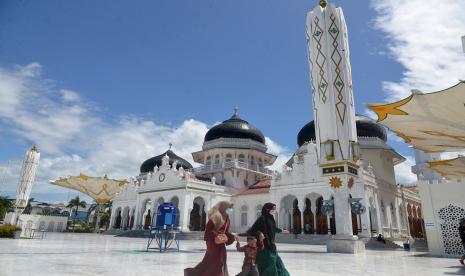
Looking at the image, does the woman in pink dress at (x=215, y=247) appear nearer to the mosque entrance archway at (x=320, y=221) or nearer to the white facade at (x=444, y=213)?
the white facade at (x=444, y=213)

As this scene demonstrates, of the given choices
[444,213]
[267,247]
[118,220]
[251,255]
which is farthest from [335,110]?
[118,220]

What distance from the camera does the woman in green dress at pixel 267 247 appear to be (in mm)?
4559

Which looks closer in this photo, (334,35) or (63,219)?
(334,35)

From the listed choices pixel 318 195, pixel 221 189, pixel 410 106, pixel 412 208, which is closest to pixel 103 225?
pixel 221 189

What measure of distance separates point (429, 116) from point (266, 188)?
2217 centimetres

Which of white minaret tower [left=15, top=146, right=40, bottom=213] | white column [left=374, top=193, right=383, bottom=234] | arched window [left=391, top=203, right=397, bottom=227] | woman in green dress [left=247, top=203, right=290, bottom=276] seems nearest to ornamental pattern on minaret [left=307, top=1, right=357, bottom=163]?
woman in green dress [left=247, top=203, right=290, bottom=276]

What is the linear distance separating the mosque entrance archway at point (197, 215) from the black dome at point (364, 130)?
13.3 meters

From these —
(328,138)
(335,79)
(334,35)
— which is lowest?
(328,138)

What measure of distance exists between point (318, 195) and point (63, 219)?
38.4m

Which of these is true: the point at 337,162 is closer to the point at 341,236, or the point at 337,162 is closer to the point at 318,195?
the point at 341,236

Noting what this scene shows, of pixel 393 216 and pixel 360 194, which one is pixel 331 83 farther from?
pixel 393 216

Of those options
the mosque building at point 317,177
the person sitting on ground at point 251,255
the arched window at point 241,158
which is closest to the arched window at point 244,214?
the mosque building at point 317,177

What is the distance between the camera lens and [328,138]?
15.3 m

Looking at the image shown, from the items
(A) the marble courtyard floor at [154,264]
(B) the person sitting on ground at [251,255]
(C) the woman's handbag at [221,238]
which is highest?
(C) the woman's handbag at [221,238]
